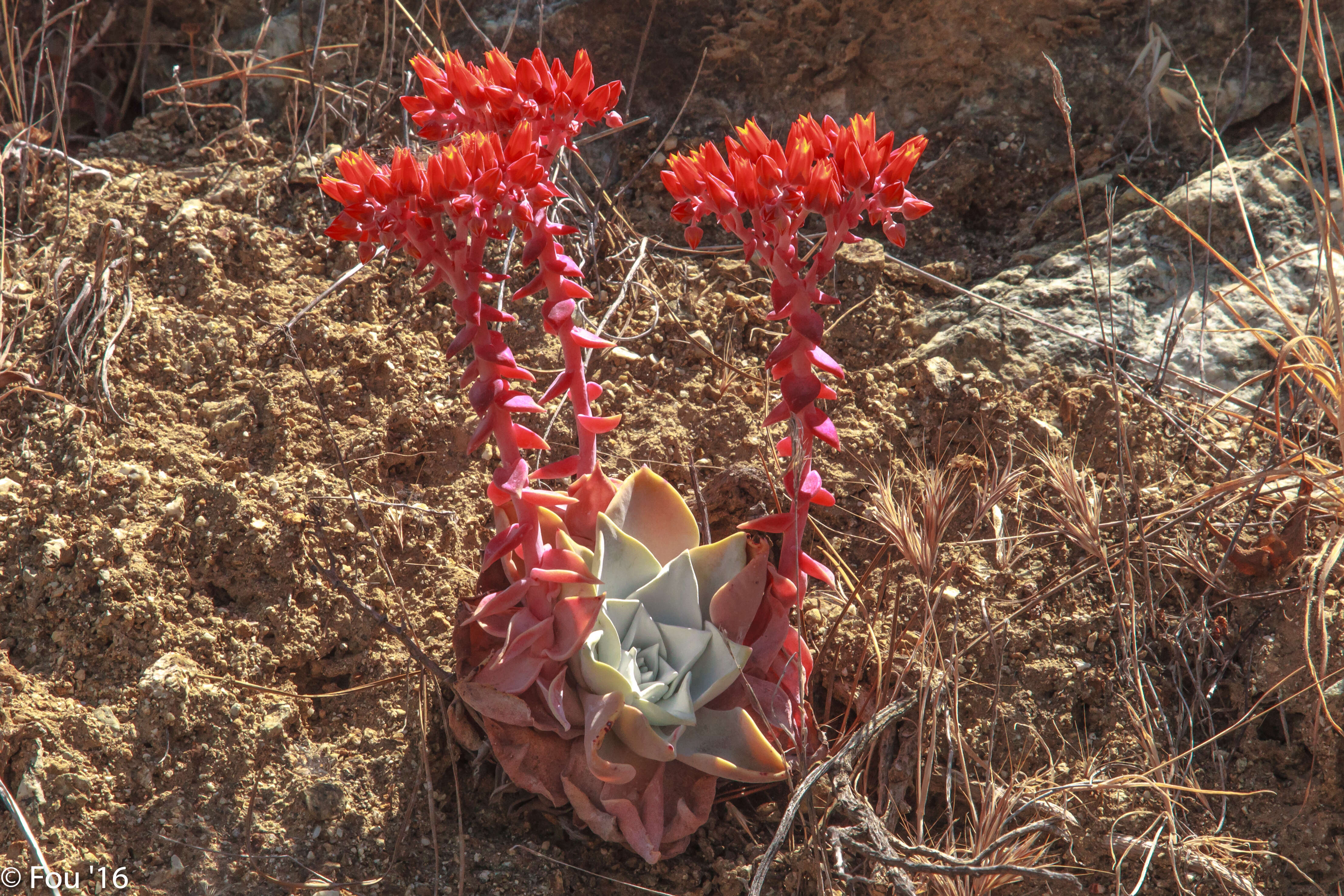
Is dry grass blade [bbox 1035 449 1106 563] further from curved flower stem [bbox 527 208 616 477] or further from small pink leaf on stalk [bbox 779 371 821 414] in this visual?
curved flower stem [bbox 527 208 616 477]

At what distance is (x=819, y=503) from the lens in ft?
A: 5.93

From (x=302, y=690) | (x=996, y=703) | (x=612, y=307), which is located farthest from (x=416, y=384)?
(x=996, y=703)

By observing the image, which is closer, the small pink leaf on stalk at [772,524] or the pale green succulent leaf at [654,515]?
the small pink leaf on stalk at [772,524]

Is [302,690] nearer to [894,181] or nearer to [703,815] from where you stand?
[703,815]

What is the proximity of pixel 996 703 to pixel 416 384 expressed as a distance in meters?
1.59

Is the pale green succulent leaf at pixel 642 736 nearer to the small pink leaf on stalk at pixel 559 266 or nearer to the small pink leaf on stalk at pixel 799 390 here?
the small pink leaf on stalk at pixel 799 390

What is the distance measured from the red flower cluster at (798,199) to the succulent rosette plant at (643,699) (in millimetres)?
447

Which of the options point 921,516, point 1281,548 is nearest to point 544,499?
point 921,516

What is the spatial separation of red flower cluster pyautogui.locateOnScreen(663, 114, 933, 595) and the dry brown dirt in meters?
0.71

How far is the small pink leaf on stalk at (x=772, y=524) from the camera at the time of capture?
6.00 ft

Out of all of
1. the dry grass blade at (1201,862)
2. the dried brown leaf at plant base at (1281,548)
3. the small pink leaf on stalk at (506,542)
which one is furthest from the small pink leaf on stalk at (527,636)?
the dried brown leaf at plant base at (1281,548)

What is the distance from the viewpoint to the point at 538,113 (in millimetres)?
1651

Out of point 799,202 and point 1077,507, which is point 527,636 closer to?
point 799,202

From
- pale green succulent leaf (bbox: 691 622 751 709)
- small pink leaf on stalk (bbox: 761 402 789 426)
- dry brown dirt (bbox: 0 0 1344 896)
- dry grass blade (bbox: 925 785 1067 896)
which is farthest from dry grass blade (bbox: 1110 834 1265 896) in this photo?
small pink leaf on stalk (bbox: 761 402 789 426)
